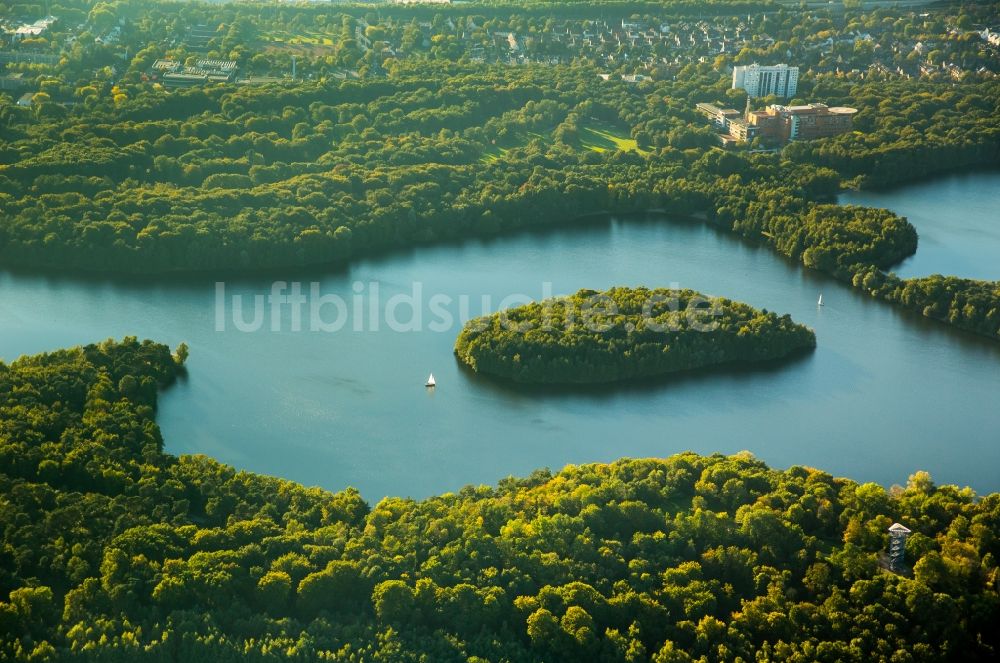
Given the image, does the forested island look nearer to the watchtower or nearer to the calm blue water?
the calm blue water

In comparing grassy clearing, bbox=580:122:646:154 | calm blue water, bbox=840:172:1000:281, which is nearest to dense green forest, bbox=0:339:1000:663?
calm blue water, bbox=840:172:1000:281

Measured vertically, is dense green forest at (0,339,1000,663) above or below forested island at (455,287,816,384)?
below

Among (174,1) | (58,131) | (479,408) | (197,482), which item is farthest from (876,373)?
(174,1)

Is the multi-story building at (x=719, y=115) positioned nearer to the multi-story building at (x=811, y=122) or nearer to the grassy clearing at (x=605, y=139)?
the multi-story building at (x=811, y=122)

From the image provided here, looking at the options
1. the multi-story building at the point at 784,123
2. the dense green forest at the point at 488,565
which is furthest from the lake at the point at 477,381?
the multi-story building at the point at 784,123

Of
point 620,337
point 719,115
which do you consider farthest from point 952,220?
point 620,337
